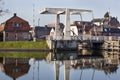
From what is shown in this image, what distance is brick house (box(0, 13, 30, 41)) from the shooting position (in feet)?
244

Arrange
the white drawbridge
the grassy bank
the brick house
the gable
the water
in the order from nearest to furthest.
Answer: the water
the white drawbridge
the grassy bank
the brick house
the gable

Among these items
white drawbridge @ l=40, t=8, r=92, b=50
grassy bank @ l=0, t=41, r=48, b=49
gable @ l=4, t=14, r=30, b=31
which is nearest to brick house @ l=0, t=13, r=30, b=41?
gable @ l=4, t=14, r=30, b=31

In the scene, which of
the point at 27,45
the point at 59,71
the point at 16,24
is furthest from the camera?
the point at 16,24

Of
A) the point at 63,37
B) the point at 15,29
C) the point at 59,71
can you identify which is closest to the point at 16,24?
A: the point at 15,29

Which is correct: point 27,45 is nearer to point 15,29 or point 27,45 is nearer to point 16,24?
point 15,29

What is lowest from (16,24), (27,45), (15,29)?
(27,45)

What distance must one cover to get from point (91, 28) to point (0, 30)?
29.0 meters

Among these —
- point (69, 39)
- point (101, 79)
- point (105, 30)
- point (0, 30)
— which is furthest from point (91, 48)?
point (101, 79)

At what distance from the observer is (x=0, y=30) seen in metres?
77.1

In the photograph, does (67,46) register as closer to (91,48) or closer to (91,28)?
(91,48)

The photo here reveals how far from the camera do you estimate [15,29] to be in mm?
75000

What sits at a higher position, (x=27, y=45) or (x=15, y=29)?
(x=15, y=29)

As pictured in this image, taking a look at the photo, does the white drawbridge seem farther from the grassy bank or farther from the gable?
the gable

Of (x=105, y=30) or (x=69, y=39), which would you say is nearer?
(x=69, y=39)
